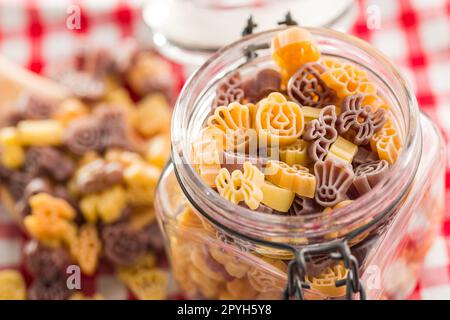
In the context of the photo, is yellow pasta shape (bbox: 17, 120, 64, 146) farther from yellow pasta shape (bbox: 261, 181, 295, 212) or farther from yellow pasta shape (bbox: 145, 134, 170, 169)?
yellow pasta shape (bbox: 261, 181, 295, 212)

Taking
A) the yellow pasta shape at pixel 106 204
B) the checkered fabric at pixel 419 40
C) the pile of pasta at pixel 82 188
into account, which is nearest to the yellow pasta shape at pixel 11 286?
the pile of pasta at pixel 82 188

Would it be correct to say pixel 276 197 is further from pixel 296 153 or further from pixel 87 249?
pixel 87 249

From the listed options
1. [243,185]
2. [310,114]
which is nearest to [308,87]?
[310,114]

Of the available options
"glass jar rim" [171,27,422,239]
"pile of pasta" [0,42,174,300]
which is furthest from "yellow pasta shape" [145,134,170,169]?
"glass jar rim" [171,27,422,239]

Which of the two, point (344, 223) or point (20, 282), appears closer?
point (344, 223)

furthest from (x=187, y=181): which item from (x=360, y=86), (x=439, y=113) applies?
(x=439, y=113)

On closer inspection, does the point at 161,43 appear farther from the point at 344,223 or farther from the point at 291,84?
the point at 344,223
